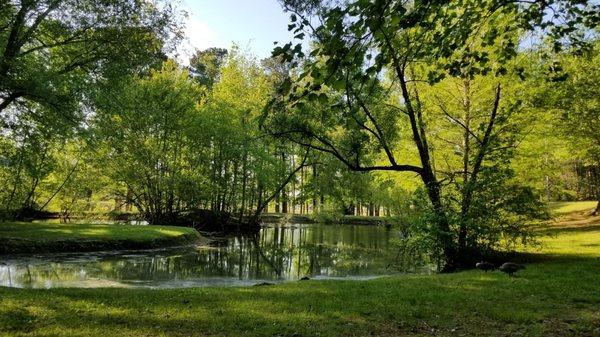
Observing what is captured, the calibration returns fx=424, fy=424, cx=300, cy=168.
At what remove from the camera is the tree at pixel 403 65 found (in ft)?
14.5

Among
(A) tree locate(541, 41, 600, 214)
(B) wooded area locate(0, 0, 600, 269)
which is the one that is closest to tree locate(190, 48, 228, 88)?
(B) wooded area locate(0, 0, 600, 269)

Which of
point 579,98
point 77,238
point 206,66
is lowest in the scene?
point 77,238

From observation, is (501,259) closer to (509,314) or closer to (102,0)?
(509,314)

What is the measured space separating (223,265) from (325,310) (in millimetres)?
9841

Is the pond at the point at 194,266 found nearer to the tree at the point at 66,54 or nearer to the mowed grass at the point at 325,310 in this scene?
the mowed grass at the point at 325,310

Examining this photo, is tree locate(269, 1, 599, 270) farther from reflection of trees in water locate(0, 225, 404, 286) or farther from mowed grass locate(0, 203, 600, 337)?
reflection of trees in water locate(0, 225, 404, 286)

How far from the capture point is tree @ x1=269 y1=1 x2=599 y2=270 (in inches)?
174

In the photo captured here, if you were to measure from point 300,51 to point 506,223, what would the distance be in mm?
11537

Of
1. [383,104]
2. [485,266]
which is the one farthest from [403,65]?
[485,266]

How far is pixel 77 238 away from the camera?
58.5ft

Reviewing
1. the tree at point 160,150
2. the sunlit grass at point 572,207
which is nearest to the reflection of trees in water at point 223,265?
the tree at point 160,150

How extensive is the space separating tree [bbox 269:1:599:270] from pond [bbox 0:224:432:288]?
4.20 metres

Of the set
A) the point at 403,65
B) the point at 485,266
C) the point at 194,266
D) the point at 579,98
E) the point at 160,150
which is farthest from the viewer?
the point at 160,150

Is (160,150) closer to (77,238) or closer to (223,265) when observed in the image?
(77,238)
